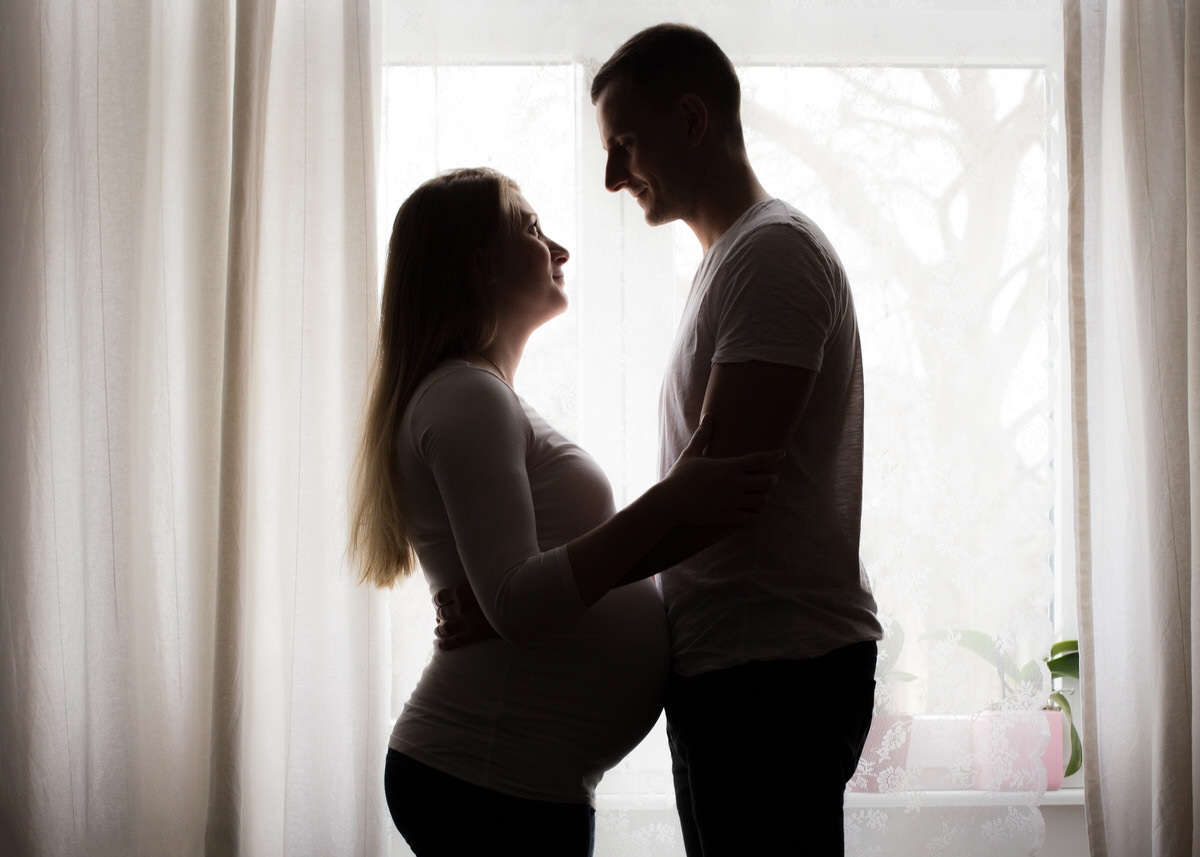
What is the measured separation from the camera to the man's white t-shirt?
3.65ft

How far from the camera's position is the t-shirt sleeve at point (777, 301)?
1.09 m

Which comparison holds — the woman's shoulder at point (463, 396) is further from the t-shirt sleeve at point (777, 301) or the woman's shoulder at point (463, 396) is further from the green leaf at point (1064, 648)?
the green leaf at point (1064, 648)

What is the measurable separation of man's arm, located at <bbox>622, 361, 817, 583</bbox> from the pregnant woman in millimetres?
26

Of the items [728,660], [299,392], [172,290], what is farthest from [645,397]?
[172,290]

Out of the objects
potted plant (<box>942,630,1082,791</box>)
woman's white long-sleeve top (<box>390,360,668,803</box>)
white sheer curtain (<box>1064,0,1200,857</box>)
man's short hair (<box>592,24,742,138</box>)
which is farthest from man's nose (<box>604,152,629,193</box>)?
potted plant (<box>942,630,1082,791</box>)

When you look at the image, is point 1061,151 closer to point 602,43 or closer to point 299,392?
point 602,43

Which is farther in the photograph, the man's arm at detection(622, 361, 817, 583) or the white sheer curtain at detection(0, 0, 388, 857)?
the white sheer curtain at detection(0, 0, 388, 857)

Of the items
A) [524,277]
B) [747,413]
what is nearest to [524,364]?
[524,277]

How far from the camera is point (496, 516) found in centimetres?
108

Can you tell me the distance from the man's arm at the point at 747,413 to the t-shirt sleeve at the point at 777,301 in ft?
0.05

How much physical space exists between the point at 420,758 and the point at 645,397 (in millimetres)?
985

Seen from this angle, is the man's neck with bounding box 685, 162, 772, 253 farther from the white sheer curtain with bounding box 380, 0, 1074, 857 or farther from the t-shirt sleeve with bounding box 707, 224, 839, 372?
the white sheer curtain with bounding box 380, 0, 1074, 857

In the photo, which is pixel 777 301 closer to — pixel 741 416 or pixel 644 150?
pixel 741 416

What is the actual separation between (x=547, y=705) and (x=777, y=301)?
583mm
